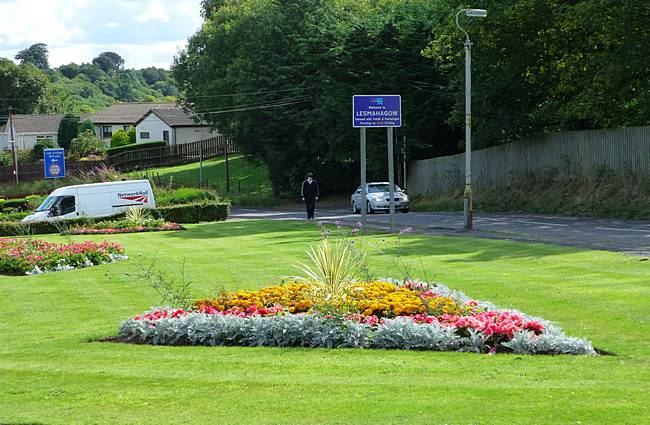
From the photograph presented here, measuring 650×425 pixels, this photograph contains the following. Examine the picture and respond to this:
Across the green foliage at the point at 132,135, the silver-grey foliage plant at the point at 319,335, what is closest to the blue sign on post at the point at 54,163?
the silver-grey foliage plant at the point at 319,335

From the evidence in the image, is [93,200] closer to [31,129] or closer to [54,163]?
[54,163]

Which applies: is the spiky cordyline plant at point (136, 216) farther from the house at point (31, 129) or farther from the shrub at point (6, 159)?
the house at point (31, 129)

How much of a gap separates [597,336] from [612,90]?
2735 centimetres

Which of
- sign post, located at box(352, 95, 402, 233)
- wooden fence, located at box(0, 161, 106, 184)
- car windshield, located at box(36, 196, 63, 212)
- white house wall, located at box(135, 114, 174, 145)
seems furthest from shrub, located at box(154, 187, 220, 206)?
white house wall, located at box(135, 114, 174, 145)

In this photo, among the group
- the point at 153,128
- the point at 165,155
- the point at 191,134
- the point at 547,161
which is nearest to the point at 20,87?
the point at 153,128

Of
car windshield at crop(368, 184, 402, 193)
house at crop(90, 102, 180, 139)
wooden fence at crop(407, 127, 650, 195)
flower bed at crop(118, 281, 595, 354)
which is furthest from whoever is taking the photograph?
house at crop(90, 102, 180, 139)

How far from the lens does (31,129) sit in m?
112

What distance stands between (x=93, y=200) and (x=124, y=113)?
89.4 meters

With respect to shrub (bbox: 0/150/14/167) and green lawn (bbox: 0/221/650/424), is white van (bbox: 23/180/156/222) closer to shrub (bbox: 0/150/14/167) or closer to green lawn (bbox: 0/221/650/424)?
green lawn (bbox: 0/221/650/424)

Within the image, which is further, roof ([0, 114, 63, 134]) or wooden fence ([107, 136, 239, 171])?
roof ([0, 114, 63, 134])

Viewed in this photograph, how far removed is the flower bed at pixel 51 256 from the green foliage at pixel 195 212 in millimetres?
15766

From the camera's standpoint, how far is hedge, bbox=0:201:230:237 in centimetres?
3484

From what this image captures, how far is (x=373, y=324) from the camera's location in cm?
1109

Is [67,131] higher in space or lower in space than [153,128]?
lower
